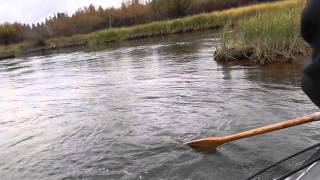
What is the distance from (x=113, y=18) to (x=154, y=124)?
53163mm

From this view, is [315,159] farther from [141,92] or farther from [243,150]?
[141,92]

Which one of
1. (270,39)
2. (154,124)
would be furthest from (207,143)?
(270,39)

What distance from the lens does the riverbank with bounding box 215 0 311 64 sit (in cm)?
1268

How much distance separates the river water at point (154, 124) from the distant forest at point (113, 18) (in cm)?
3924

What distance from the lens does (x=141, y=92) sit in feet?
36.2

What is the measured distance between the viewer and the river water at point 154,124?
585 cm

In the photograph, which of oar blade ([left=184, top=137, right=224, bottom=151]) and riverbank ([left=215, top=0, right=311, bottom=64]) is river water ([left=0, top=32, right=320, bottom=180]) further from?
riverbank ([left=215, top=0, right=311, bottom=64])

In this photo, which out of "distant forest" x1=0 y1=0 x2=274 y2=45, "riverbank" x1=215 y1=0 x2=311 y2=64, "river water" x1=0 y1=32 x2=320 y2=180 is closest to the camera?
"river water" x1=0 y1=32 x2=320 y2=180

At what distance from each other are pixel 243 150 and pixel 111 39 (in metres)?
36.9

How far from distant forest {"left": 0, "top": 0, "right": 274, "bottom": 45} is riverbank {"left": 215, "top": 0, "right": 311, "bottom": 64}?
3633cm

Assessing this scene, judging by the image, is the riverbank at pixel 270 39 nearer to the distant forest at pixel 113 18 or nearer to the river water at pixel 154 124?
the river water at pixel 154 124

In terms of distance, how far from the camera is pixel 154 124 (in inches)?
306

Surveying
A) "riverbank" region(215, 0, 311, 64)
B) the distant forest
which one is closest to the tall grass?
the distant forest

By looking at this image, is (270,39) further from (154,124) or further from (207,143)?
(207,143)
